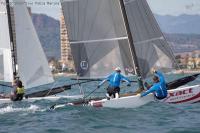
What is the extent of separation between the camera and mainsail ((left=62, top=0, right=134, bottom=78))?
25.0m

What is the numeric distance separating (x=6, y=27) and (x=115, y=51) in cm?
816

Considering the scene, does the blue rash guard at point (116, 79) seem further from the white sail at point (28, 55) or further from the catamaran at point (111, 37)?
the white sail at point (28, 55)

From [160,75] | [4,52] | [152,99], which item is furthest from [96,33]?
[4,52]

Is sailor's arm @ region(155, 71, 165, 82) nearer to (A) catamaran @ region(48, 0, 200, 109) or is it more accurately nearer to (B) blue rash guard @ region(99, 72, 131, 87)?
(B) blue rash guard @ region(99, 72, 131, 87)

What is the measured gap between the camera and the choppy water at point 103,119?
54.9 ft

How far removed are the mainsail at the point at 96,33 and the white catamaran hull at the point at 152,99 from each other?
293 cm

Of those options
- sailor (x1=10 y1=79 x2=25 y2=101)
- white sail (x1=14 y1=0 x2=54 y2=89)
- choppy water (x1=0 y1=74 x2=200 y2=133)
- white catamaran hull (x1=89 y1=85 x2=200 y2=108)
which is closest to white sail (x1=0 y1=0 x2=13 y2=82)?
white sail (x1=14 y1=0 x2=54 y2=89)

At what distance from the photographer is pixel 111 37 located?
25047 mm

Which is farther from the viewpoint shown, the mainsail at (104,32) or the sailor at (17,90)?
the sailor at (17,90)

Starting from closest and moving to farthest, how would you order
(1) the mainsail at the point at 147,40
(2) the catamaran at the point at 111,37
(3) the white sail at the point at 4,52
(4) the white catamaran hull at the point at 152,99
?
(4) the white catamaran hull at the point at 152,99 < (1) the mainsail at the point at 147,40 < (2) the catamaran at the point at 111,37 < (3) the white sail at the point at 4,52

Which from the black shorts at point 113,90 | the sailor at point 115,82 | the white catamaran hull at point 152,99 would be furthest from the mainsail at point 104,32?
the white catamaran hull at point 152,99

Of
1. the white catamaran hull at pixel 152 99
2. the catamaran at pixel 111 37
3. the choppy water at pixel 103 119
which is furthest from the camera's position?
the catamaran at pixel 111 37

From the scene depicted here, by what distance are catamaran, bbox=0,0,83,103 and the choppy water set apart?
5.75 meters

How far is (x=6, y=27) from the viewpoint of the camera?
1188 inches
